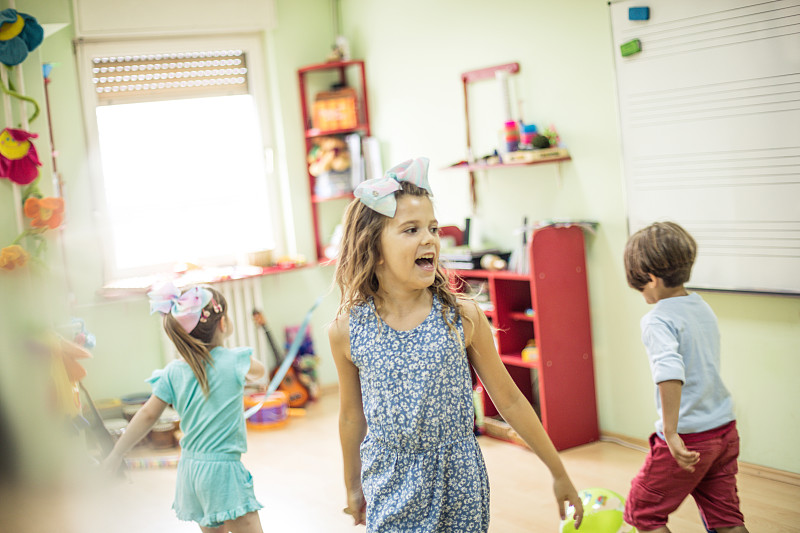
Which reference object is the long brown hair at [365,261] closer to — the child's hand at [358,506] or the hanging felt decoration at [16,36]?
the child's hand at [358,506]

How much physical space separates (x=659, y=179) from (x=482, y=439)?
149 centimetres

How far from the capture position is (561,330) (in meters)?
3.69

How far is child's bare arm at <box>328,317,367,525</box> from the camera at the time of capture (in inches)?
69.9

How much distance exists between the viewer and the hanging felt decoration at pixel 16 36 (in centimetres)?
147

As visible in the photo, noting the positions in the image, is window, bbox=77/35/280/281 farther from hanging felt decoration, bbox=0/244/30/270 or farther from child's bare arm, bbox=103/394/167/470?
hanging felt decoration, bbox=0/244/30/270

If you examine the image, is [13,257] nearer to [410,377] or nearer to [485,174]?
[410,377]

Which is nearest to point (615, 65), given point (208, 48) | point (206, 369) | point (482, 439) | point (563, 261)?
point (563, 261)

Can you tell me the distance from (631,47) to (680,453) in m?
1.93

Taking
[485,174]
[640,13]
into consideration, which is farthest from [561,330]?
[640,13]

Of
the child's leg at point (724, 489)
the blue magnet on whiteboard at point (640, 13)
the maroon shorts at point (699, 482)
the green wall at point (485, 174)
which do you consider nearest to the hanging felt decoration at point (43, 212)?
the green wall at point (485, 174)

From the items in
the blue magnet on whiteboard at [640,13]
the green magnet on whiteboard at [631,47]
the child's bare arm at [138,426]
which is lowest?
the child's bare arm at [138,426]

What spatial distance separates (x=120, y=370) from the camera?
4184 mm

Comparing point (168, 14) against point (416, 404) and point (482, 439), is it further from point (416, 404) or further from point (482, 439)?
point (416, 404)

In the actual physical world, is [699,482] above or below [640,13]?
below
